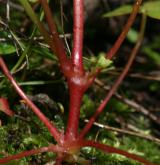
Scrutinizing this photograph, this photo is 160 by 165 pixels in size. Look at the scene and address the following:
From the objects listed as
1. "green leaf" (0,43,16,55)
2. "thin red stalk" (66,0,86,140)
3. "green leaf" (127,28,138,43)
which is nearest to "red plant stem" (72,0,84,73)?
"thin red stalk" (66,0,86,140)

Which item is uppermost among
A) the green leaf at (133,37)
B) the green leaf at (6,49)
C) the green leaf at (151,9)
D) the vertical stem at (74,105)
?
the green leaf at (151,9)

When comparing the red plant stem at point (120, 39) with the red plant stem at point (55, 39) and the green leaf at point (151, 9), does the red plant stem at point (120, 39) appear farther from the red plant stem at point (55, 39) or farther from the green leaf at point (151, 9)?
the green leaf at point (151, 9)

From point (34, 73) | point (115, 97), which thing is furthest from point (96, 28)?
point (34, 73)

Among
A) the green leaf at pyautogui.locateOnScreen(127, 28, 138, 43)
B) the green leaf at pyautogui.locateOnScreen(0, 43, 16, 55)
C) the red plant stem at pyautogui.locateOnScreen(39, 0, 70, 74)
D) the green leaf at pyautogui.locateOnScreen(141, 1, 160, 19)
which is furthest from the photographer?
the green leaf at pyautogui.locateOnScreen(127, 28, 138, 43)

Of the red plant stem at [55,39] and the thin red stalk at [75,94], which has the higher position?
the red plant stem at [55,39]

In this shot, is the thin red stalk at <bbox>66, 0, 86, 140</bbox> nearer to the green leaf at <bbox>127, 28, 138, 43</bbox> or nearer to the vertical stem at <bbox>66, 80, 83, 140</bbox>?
the vertical stem at <bbox>66, 80, 83, 140</bbox>

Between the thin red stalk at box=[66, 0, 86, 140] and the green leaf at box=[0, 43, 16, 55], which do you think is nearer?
the thin red stalk at box=[66, 0, 86, 140]

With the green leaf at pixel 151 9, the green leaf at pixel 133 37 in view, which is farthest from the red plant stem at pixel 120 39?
the green leaf at pixel 133 37
